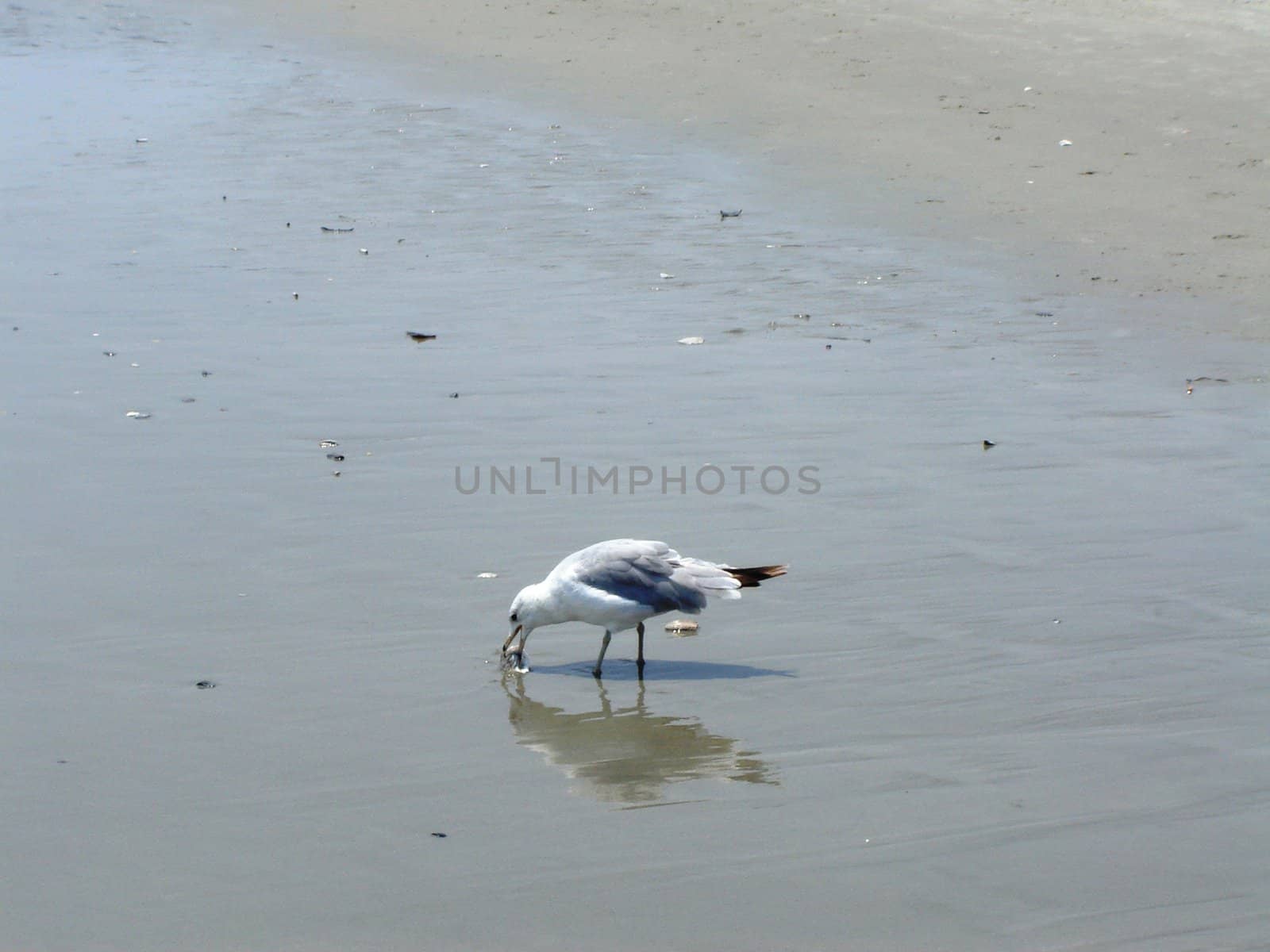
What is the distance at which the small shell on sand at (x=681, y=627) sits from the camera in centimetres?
580

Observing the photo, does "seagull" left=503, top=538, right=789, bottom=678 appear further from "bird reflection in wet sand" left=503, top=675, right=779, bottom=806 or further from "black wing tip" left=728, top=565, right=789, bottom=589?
"bird reflection in wet sand" left=503, top=675, right=779, bottom=806

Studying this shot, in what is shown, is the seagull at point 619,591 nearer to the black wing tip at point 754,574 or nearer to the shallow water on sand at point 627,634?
the black wing tip at point 754,574

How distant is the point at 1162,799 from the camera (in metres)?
4.38

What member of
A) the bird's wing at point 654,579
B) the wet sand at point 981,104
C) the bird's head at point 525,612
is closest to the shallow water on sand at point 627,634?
the bird's head at point 525,612

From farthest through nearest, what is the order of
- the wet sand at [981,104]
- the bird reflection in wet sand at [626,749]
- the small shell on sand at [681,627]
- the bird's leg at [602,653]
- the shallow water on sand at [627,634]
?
the wet sand at [981,104] → the small shell on sand at [681,627] → the bird's leg at [602,653] → the bird reflection in wet sand at [626,749] → the shallow water on sand at [627,634]

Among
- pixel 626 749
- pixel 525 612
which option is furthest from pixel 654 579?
pixel 626 749

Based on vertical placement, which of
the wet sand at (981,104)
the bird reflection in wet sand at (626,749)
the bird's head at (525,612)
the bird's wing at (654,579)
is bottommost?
the bird reflection in wet sand at (626,749)

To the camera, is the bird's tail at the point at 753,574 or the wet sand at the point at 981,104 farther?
the wet sand at the point at 981,104

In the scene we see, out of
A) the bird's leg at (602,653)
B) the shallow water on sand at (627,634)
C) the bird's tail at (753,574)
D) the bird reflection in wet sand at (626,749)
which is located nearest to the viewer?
the shallow water on sand at (627,634)

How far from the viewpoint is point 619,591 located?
17.8 feet

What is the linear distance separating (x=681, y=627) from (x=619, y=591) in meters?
0.49

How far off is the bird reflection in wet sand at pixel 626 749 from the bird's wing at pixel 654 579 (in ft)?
1.06

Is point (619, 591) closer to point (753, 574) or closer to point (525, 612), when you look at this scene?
point (525, 612)

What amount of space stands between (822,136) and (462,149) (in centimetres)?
290
